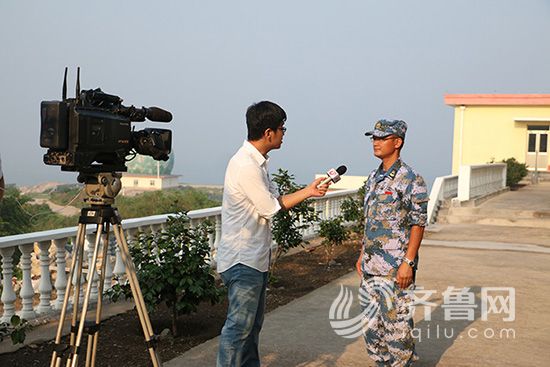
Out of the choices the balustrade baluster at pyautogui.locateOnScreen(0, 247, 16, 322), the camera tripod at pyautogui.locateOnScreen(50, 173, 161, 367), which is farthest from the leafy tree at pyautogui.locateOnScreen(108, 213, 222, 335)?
the camera tripod at pyautogui.locateOnScreen(50, 173, 161, 367)

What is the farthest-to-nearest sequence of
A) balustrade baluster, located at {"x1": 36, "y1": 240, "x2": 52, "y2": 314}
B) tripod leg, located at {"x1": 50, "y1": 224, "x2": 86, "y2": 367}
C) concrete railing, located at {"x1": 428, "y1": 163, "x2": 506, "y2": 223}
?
concrete railing, located at {"x1": 428, "y1": 163, "x2": 506, "y2": 223} → balustrade baluster, located at {"x1": 36, "y1": 240, "x2": 52, "y2": 314} → tripod leg, located at {"x1": 50, "y1": 224, "x2": 86, "y2": 367}

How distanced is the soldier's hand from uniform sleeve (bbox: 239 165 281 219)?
1.12m

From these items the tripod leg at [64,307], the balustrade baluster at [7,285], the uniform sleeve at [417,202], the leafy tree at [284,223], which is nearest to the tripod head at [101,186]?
the tripod leg at [64,307]

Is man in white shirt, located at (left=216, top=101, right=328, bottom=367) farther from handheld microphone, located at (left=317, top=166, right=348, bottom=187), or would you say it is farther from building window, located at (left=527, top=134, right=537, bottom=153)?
building window, located at (left=527, top=134, right=537, bottom=153)

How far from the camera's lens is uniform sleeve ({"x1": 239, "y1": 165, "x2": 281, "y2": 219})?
3553 mm

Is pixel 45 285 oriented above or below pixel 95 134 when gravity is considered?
below

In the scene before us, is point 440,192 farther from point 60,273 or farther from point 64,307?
point 64,307

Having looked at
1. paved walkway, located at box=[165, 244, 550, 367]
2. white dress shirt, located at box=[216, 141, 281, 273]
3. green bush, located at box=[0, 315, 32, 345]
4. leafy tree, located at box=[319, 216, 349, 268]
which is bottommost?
paved walkway, located at box=[165, 244, 550, 367]

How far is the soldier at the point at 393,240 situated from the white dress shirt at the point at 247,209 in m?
0.98

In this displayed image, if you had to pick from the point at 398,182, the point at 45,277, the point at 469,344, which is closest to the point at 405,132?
the point at 398,182

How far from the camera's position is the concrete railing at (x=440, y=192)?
14992 millimetres

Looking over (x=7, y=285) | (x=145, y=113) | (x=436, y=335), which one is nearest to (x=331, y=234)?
(x=436, y=335)

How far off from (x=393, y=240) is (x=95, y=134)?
212 cm

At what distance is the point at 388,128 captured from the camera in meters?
4.38
